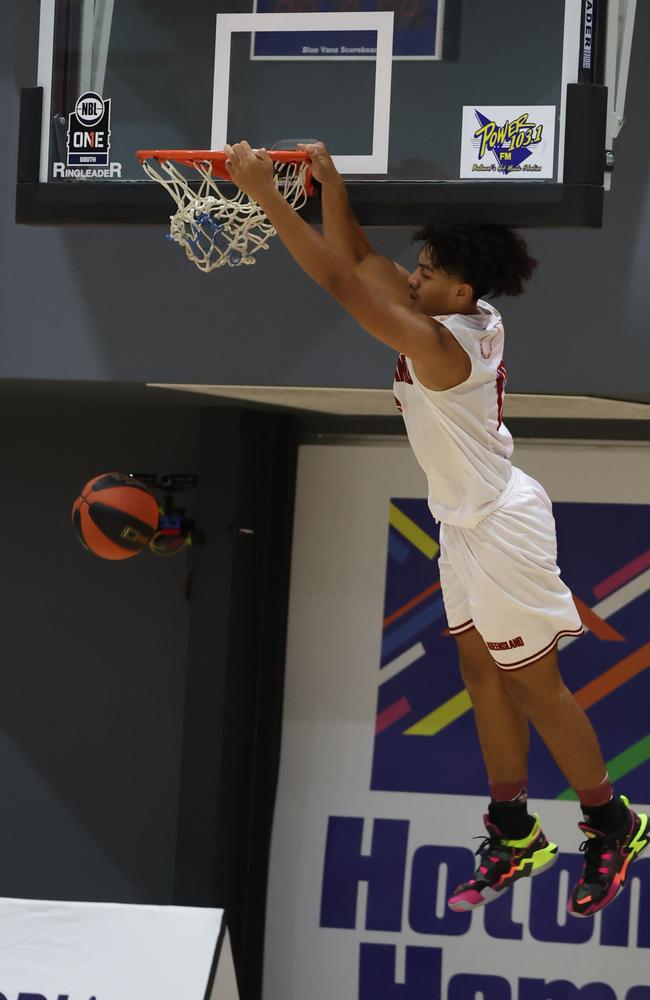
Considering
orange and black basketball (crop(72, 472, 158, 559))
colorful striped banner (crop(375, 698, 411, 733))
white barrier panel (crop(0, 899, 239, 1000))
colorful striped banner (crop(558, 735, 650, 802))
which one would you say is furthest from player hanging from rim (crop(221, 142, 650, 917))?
colorful striped banner (crop(375, 698, 411, 733))

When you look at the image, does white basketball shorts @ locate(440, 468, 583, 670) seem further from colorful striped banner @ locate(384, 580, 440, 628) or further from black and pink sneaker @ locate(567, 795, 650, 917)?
colorful striped banner @ locate(384, 580, 440, 628)

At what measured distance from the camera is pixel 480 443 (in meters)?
4.23

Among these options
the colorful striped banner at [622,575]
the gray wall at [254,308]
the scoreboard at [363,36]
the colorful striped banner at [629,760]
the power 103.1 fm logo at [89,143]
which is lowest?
the colorful striped banner at [629,760]

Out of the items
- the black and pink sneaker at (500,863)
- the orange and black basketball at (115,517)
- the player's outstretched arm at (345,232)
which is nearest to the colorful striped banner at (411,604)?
the orange and black basketball at (115,517)

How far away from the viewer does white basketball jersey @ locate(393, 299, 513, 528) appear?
4145 millimetres

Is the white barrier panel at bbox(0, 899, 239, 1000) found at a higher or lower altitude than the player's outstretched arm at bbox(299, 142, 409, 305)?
lower

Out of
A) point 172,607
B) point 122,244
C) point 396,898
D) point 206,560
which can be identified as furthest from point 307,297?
point 396,898

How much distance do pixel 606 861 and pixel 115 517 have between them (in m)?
2.93

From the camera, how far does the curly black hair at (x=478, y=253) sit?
4.12 m

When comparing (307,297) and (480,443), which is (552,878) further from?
(480,443)

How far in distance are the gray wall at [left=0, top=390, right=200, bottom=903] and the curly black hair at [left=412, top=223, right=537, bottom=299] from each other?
4.08 metres

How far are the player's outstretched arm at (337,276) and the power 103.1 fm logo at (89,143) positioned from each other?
74cm

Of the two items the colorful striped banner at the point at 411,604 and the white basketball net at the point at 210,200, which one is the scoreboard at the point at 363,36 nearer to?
the white basketball net at the point at 210,200

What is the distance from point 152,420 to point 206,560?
0.95 meters
